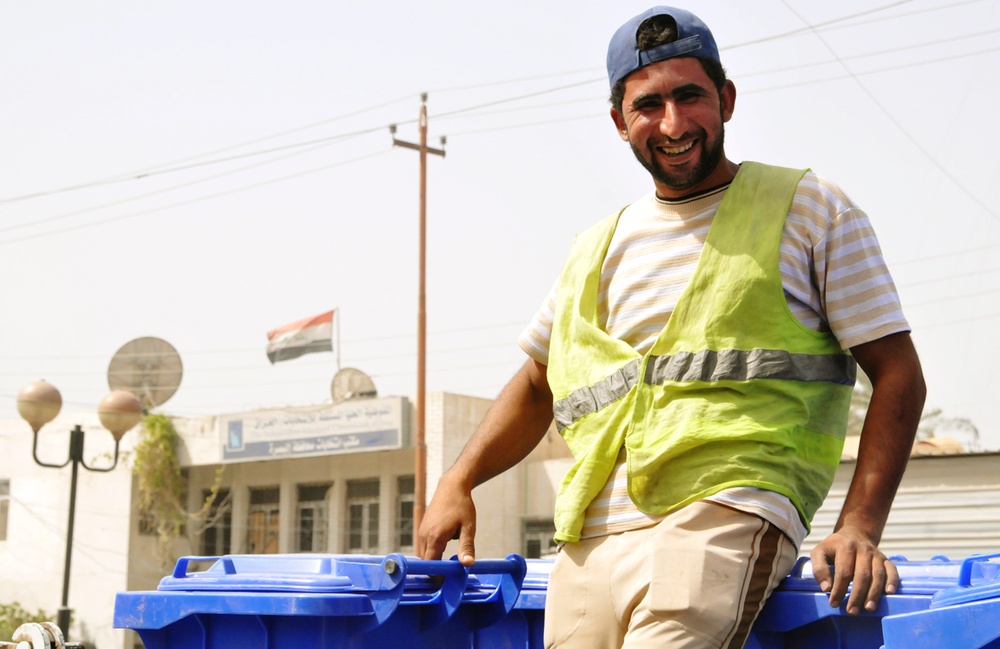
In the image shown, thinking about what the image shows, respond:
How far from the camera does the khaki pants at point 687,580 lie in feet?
7.88

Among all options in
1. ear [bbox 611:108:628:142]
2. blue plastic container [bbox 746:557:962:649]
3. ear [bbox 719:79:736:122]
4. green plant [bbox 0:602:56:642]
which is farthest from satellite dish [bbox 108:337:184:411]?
blue plastic container [bbox 746:557:962:649]

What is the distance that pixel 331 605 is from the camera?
284 cm

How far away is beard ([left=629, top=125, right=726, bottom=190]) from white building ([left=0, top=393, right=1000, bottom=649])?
23.5 metres

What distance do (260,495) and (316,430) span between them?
148 inches

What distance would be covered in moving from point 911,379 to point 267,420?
27850 mm

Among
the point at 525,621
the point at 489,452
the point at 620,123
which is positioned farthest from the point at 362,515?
the point at 620,123

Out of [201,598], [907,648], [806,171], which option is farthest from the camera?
[201,598]

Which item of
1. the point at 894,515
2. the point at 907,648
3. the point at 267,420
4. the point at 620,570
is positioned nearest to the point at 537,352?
the point at 620,570

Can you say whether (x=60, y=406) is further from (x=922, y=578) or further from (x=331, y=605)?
(x=922, y=578)

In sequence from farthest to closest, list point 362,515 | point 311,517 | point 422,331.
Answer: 1. point 311,517
2. point 362,515
3. point 422,331

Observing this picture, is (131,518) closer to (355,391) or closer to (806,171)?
(355,391)

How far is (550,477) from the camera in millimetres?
27250

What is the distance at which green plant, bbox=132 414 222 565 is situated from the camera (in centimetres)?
3084

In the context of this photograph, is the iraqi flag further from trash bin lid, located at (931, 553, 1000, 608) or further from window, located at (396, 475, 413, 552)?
trash bin lid, located at (931, 553, 1000, 608)
